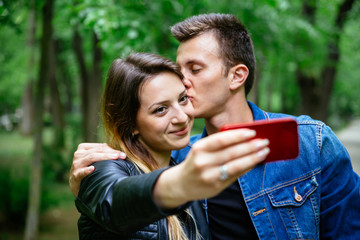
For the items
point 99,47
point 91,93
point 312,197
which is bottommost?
point 91,93

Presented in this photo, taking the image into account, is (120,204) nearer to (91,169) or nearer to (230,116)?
(91,169)

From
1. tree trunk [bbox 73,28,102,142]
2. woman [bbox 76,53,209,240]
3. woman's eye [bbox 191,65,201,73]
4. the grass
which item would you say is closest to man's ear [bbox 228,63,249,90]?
woman's eye [bbox 191,65,201,73]

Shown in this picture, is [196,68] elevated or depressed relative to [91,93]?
elevated

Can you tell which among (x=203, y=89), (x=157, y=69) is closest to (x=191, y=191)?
(x=157, y=69)

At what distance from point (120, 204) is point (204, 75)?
4.77 feet

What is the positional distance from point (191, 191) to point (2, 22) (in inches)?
126

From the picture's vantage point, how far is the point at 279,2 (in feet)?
14.2

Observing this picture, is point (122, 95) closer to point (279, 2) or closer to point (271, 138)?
point (271, 138)

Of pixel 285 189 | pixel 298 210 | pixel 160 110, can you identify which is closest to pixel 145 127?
pixel 160 110

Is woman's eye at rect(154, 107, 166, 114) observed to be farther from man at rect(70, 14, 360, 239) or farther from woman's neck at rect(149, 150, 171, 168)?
man at rect(70, 14, 360, 239)

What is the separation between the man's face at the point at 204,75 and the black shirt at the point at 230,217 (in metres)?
0.63

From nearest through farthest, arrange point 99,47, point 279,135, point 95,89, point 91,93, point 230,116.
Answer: point 279,135 → point 230,116 → point 99,47 → point 95,89 → point 91,93

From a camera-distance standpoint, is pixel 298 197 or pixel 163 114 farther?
pixel 298 197

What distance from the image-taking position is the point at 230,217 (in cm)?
225
